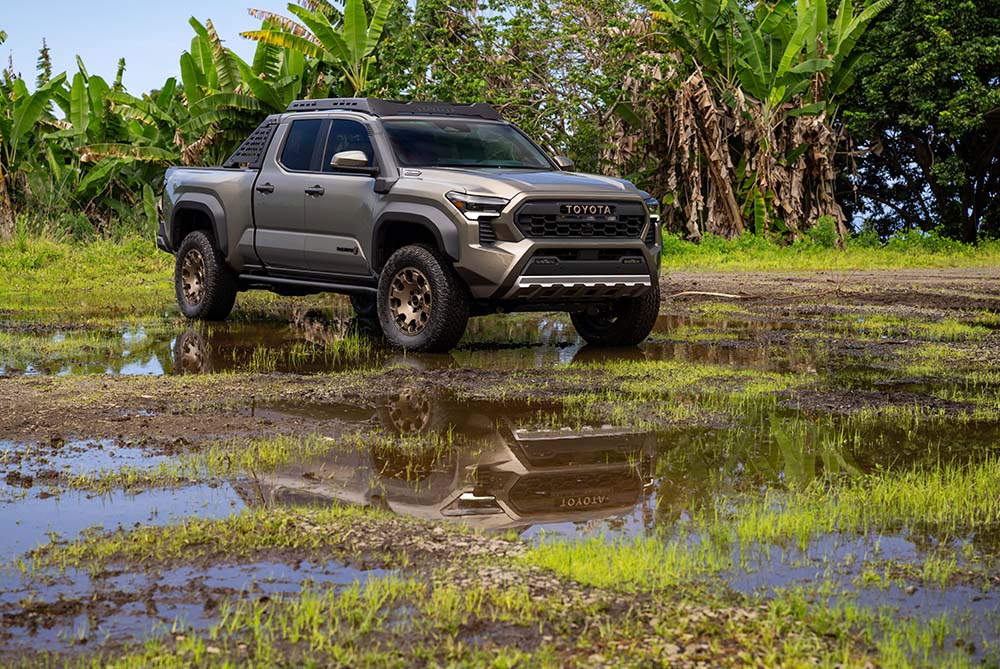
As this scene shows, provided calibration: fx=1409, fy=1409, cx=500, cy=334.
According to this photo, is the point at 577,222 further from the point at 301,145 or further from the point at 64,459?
the point at 64,459

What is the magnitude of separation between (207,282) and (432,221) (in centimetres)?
367

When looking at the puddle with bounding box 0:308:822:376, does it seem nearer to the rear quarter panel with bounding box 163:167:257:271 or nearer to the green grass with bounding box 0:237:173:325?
the rear quarter panel with bounding box 163:167:257:271

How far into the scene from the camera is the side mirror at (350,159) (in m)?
12.0

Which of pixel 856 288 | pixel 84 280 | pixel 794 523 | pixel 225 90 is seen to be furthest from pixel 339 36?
pixel 794 523

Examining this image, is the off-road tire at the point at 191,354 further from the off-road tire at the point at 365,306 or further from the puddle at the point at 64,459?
the puddle at the point at 64,459

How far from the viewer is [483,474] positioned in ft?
22.6

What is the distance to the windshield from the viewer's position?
1241cm

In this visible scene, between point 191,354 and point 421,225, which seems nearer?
point 191,354

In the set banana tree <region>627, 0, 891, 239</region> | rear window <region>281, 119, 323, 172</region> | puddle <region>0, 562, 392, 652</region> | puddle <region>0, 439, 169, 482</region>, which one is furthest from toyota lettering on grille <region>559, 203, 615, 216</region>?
banana tree <region>627, 0, 891, 239</region>

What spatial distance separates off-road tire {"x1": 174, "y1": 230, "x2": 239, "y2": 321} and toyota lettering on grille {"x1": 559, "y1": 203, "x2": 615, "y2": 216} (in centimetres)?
427

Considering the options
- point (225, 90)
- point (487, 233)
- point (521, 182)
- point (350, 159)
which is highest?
point (225, 90)

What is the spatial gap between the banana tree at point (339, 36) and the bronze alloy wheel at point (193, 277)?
11.2 meters

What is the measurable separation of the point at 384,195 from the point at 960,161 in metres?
21.4

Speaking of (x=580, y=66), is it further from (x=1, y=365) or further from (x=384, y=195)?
(x=1, y=365)
